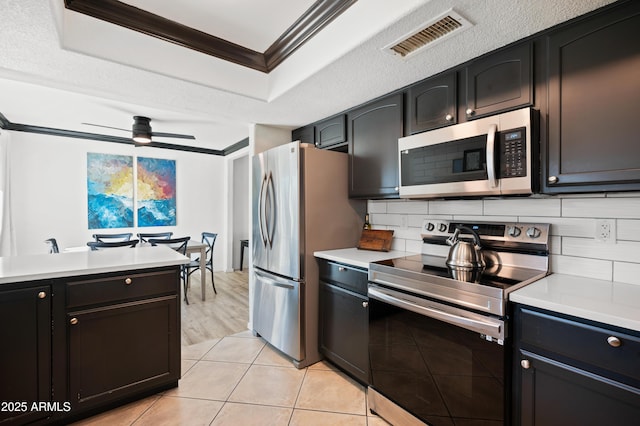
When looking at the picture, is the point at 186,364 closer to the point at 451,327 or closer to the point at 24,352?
the point at 24,352

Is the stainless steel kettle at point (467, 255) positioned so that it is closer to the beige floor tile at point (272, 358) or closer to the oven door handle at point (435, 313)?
the oven door handle at point (435, 313)

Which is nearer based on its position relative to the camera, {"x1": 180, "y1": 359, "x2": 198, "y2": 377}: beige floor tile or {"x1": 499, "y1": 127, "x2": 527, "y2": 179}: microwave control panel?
{"x1": 499, "y1": 127, "x2": 527, "y2": 179}: microwave control panel

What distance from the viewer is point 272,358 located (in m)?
2.58

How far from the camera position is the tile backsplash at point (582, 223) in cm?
146

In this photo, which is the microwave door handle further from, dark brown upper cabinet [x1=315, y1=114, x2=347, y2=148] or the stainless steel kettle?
dark brown upper cabinet [x1=315, y1=114, x2=347, y2=148]

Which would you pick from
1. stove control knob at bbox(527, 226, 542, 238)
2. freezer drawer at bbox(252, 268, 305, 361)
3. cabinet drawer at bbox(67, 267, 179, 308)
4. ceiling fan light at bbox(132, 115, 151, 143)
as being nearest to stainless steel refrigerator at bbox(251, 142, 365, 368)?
freezer drawer at bbox(252, 268, 305, 361)

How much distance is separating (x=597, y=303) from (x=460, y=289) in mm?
486

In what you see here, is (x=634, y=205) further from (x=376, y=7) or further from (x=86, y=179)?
(x=86, y=179)

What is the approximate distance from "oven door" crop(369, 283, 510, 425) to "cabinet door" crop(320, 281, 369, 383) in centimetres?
13

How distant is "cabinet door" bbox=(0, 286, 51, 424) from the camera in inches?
61.2

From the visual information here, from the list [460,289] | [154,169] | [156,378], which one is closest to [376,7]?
[460,289]

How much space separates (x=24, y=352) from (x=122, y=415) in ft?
2.20

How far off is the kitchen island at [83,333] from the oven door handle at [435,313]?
4.55 ft

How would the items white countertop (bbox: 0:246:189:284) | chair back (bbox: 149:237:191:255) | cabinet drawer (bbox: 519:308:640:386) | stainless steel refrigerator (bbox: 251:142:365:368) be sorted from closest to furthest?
cabinet drawer (bbox: 519:308:640:386) < white countertop (bbox: 0:246:189:284) < stainless steel refrigerator (bbox: 251:142:365:368) < chair back (bbox: 149:237:191:255)
